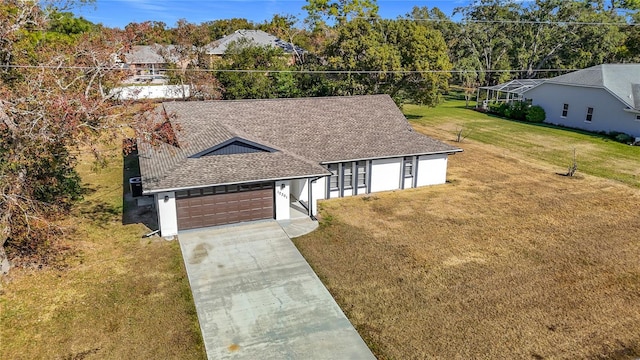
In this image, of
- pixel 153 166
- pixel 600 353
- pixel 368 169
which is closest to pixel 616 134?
pixel 368 169

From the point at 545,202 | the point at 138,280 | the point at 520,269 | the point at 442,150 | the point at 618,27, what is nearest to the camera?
the point at 138,280

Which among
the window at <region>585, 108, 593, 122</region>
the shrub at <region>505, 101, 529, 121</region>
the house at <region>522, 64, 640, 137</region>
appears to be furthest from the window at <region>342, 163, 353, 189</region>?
the shrub at <region>505, 101, 529, 121</region>

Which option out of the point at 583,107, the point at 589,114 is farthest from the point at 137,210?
the point at 589,114

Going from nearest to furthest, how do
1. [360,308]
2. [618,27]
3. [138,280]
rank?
[360,308] → [138,280] → [618,27]

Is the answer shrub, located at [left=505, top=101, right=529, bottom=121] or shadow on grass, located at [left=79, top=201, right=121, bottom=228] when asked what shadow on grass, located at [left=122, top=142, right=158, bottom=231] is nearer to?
shadow on grass, located at [left=79, top=201, right=121, bottom=228]

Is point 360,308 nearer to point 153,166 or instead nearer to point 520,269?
point 520,269

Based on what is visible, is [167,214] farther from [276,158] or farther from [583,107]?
[583,107]
